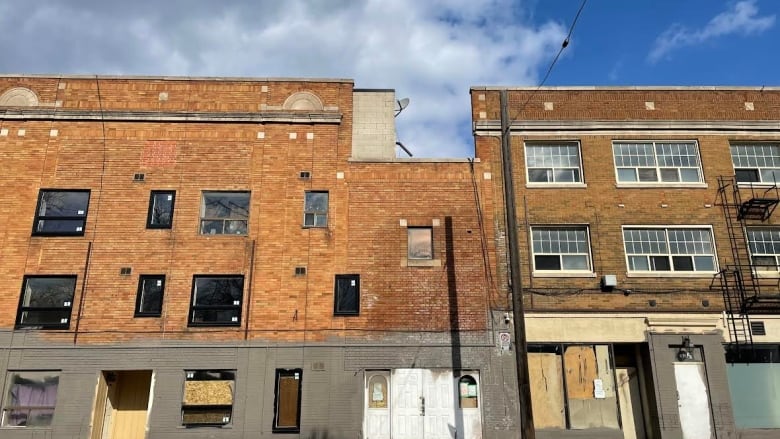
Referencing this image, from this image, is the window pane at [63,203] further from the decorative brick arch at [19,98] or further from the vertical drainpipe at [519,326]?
the vertical drainpipe at [519,326]

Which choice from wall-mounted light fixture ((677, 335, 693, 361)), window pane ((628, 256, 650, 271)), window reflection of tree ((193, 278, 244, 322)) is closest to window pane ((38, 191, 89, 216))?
window reflection of tree ((193, 278, 244, 322))

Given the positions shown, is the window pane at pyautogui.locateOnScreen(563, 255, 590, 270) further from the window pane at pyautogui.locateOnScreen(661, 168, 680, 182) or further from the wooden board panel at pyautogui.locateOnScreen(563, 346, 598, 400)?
the window pane at pyautogui.locateOnScreen(661, 168, 680, 182)

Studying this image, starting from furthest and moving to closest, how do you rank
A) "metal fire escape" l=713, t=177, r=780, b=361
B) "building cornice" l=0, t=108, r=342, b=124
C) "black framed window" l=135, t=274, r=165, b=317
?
1. "building cornice" l=0, t=108, r=342, b=124
2. "metal fire escape" l=713, t=177, r=780, b=361
3. "black framed window" l=135, t=274, r=165, b=317

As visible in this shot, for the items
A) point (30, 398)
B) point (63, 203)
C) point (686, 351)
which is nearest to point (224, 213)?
point (63, 203)

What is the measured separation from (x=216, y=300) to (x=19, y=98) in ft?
29.3

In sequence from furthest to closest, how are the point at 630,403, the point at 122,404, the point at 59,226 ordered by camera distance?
the point at 59,226, the point at 630,403, the point at 122,404

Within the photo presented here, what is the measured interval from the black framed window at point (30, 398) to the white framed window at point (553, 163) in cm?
1472

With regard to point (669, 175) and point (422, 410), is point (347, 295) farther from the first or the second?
point (669, 175)

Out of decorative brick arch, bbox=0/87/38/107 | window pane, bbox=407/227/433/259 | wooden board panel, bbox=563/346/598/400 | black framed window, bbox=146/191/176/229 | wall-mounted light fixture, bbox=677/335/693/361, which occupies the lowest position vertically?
wooden board panel, bbox=563/346/598/400

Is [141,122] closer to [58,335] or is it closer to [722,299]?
[58,335]

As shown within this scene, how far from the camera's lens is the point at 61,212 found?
53.0 feet

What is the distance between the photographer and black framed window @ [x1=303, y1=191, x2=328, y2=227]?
16453 mm

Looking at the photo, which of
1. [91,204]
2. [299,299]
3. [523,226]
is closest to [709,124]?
[523,226]

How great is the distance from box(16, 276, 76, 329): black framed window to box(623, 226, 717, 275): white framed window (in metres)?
16.0
